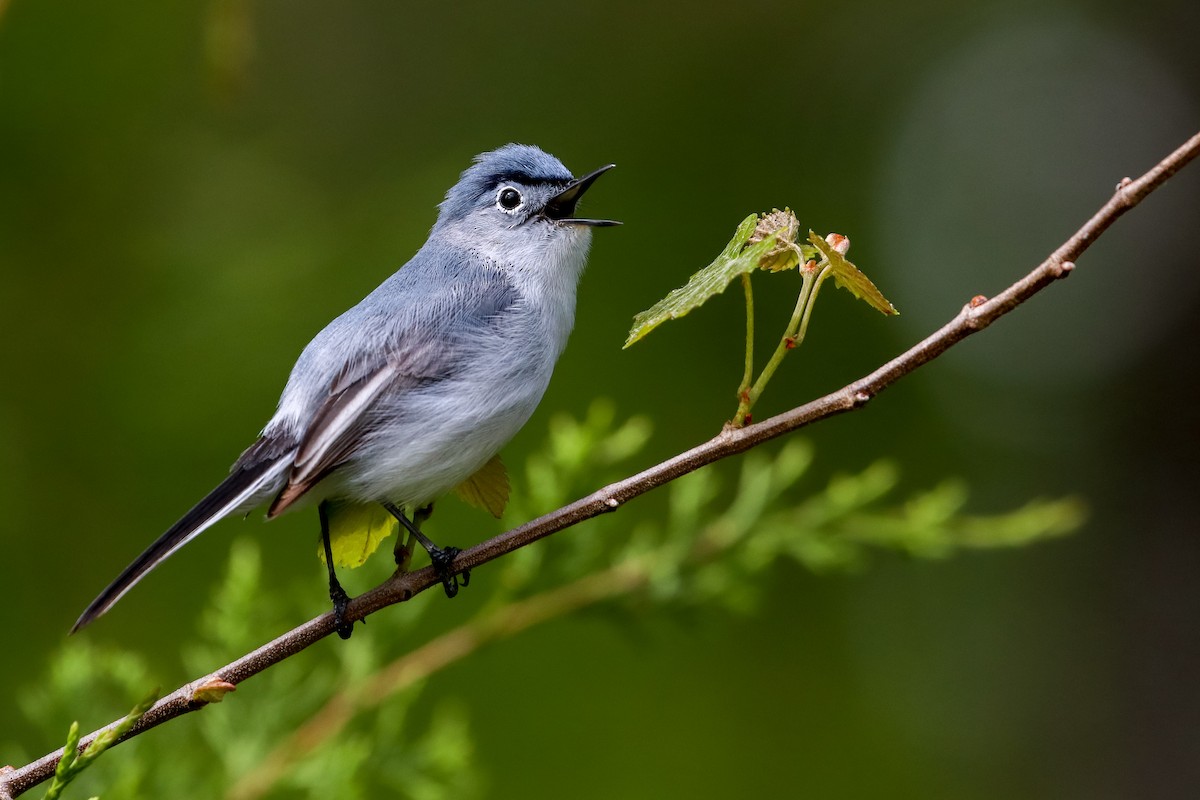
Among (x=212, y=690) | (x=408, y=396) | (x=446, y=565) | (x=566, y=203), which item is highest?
(x=566, y=203)

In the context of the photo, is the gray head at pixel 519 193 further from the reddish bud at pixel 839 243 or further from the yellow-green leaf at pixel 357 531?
the reddish bud at pixel 839 243

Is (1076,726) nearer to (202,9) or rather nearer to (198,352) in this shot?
(198,352)

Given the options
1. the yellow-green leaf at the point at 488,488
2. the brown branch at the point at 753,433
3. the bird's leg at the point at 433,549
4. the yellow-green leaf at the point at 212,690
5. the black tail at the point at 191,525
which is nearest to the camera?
the brown branch at the point at 753,433

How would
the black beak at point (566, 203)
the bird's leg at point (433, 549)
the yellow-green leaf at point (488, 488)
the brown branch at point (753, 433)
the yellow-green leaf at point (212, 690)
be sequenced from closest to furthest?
the brown branch at point (753, 433), the yellow-green leaf at point (212, 690), the bird's leg at point (433, 549), the yellow-green leaf at point (488, 488), the black beak at point (566, 203)

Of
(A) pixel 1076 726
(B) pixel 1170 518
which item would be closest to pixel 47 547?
(A) pixel 1076 726

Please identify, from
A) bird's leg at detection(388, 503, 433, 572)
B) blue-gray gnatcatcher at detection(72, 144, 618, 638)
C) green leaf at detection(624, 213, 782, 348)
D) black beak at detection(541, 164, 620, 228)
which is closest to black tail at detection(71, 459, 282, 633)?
blue-gray gnatcatcher at detection(72, 144, 618, 638)

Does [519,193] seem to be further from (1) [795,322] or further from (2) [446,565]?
(1) [795,322]

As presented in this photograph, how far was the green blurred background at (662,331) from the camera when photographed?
2639mm

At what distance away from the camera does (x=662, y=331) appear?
3.28 metres

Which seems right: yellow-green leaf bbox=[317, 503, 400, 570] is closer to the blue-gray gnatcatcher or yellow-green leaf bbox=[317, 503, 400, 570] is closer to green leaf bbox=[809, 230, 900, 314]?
the blue-gray gnatcatcher

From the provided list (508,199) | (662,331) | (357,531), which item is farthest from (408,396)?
(662,331)

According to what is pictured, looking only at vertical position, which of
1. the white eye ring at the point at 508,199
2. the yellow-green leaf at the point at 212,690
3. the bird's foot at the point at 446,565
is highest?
the white eye ring at the point at 508,199

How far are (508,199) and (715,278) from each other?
50.0 inches

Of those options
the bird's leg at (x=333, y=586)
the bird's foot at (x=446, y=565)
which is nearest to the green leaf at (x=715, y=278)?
the bird's foot at (x=446, y=565)
